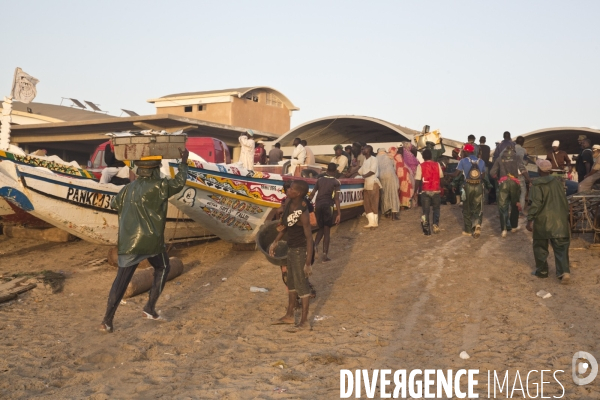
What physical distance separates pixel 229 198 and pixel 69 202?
2953mm

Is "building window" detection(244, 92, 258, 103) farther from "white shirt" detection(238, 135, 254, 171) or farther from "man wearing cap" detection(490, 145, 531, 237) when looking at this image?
"man wearing cap" detection(490, 145, 531, 237)

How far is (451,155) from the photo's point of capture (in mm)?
21328

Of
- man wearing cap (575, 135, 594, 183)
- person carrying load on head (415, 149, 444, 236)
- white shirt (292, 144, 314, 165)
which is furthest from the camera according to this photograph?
white shirt (292, 144, 314, 165)

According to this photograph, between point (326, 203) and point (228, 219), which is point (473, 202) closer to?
point (326, 203)

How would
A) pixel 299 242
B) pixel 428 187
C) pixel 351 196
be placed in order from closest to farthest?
pixel 299 242 → pixel 428 187 → pixel 351 196

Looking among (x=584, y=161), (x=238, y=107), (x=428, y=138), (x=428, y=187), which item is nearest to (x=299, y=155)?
(x=428, y=187)

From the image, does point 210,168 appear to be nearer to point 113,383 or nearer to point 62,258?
point 62,258

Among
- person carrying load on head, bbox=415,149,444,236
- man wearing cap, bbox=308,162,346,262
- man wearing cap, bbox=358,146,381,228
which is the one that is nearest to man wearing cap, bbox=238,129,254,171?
man wearing cap, bbox=358,146,381,228

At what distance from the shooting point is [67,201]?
12.4m

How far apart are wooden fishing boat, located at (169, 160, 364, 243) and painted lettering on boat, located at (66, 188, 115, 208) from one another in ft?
5.94

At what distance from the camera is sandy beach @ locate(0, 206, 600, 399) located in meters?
5.92

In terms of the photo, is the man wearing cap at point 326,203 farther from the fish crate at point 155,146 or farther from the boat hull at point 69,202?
the fish crate at point 155,146

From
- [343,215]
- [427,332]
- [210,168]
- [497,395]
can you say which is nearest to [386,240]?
[343,215]

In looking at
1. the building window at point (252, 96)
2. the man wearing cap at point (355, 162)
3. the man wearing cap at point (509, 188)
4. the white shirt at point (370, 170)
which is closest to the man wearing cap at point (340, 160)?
the man wearing cap at point (355, 162)
